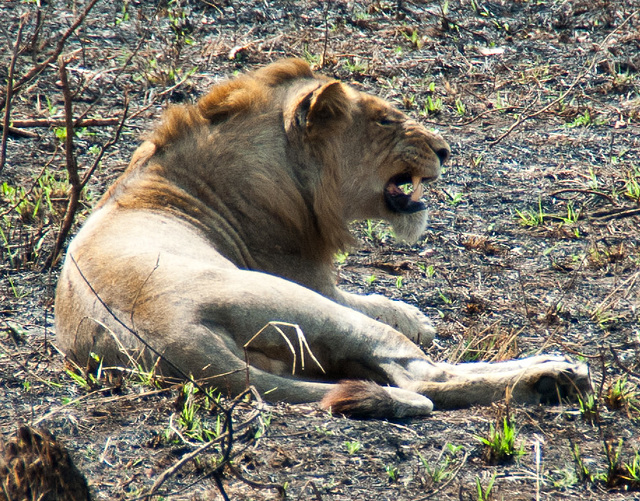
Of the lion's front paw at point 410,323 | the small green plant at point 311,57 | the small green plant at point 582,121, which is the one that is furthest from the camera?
the small green plant at point 311,57

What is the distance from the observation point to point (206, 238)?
3.89 metres

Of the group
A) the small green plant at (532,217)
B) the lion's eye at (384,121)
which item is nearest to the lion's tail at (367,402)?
the lion's eye at (384,121)

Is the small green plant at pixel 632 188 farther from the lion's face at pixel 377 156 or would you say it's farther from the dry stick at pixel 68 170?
the dry stick at pixel 68 170

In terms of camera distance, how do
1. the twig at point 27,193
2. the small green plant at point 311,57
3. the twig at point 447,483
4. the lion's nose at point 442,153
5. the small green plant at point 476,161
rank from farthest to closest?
the small green plant at point 311,57 → the small green plant at point 476,161 → the twig at point 27,193 → the lion's nose at point 442,153 → the twig at point 447,483

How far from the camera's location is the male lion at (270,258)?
3205mm

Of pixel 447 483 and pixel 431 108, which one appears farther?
pixel 431 108

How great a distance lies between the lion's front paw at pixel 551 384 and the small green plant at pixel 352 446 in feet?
2.49

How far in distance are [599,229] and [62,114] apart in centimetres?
378

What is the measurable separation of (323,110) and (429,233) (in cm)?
150

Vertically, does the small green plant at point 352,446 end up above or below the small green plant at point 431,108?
below

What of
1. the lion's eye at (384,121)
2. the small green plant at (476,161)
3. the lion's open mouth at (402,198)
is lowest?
the small green plant at (476,161)

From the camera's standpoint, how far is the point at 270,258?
406 centimetres

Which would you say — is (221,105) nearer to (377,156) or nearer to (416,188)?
(377,156)

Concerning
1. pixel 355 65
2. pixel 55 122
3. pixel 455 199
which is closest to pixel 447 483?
pixel 455 199
